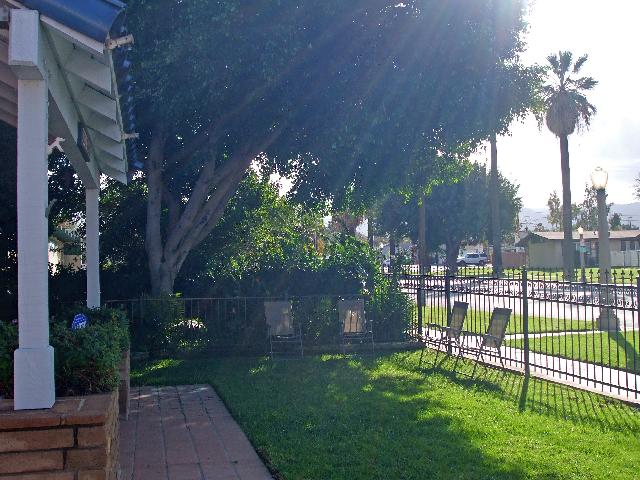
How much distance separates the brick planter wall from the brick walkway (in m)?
2.36

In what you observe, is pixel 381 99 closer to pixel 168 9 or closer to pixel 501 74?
pixel 501 74

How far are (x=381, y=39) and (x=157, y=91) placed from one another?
4.33 metres

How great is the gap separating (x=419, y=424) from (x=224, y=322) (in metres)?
7.12

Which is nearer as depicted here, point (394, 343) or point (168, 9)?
point (168, 9)

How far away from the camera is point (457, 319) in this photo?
13531mm

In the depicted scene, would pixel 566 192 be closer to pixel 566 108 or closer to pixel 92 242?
pixel 566 108

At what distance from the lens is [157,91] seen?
12844mm

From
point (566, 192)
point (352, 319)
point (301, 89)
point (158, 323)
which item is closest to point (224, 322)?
point (158, 323)

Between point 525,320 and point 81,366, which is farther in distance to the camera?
point 525,320

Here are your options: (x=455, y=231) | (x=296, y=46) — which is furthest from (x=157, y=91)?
(x=455, y=231)

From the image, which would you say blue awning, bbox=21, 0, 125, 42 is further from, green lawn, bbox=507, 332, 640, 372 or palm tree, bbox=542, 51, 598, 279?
palm tree, bbox=542, 51, 598, 279

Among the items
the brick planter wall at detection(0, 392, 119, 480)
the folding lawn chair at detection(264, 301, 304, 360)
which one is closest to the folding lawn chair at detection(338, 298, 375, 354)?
the folding lawn chair at detection(264, 301, 304, 360)

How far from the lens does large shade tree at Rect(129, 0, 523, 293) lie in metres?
12.8

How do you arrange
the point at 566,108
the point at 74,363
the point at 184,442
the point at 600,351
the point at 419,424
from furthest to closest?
1. the point at 566,108
2. the point at 600,351
3. the point at 419,424
4. the point at 184,442
5. the point at 74,363
